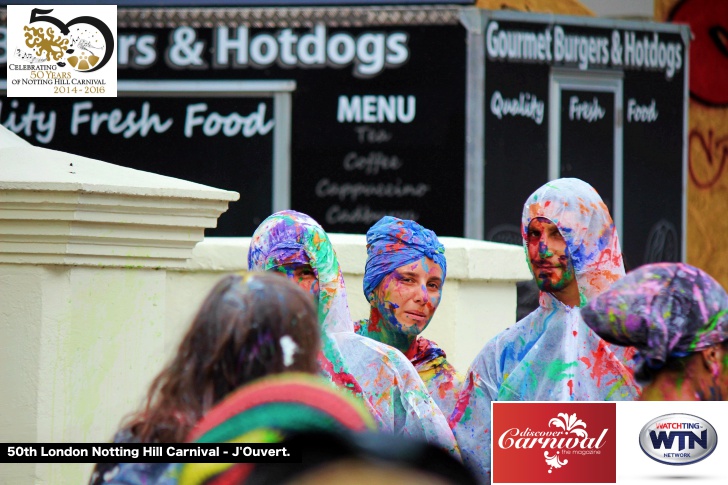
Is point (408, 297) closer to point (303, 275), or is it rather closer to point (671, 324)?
point (303, 275)

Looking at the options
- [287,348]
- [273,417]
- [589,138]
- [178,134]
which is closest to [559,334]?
[287,348]

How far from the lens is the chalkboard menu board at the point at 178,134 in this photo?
8.72 metres

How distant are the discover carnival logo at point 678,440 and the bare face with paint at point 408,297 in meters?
1.35

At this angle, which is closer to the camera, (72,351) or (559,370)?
(559,370)

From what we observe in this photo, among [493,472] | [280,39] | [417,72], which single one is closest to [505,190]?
[417,72]

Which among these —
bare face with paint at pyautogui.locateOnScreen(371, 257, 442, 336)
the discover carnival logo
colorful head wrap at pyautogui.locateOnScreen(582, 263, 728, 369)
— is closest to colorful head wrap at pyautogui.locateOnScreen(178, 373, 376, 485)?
colorful head wrap at pyautogui.locateOnScreen(582, 263, 728, 369)

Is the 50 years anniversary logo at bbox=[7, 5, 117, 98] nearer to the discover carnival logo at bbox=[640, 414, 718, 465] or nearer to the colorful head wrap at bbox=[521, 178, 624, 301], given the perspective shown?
the colorful head wrap at bbox=[521, 178, 624, 301]

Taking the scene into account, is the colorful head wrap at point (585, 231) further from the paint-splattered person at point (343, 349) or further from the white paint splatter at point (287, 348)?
the white paint splatter at point (287, 348)

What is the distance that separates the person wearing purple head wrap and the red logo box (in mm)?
867

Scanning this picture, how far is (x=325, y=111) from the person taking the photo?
28.5 feet

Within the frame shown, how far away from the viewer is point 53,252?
162 inches

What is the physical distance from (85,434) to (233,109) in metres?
4.79

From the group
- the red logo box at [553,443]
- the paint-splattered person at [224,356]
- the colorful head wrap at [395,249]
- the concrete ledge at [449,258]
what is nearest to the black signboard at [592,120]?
the concrete ledge at [449,258]

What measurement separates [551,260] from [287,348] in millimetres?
2028
